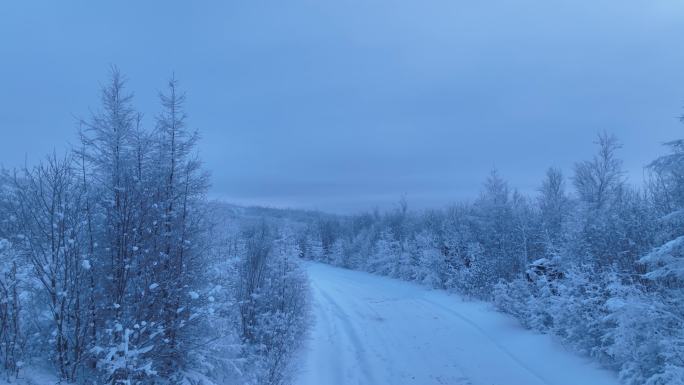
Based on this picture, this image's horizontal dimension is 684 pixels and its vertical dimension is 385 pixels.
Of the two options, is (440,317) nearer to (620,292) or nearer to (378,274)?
(620,292)

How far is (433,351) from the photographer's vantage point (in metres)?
16.4

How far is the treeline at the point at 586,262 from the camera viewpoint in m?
8.95

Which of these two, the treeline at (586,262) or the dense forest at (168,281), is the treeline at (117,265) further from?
the treeline at (586,262)

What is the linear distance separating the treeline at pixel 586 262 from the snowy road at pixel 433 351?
1008mm

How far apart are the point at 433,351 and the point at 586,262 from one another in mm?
7081

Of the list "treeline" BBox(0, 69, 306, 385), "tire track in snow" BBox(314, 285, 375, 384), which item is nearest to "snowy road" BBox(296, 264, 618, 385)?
"tire track in snow" BBox(314, 285, 375, 384)

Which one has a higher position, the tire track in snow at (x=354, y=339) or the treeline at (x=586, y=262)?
the treeline at (x=586, y=262)

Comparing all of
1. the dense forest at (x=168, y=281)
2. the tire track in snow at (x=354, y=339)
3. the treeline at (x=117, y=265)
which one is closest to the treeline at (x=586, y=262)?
the dense forest at (x=168, y=281)

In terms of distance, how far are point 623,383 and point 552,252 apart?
29.1ft

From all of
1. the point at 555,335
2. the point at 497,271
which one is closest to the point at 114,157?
the point at 555,335

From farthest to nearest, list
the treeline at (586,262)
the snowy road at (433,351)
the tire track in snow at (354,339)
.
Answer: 1. the tire track in snow at (354,339)
2. the snowy road at (433,351)
3. the treeline at (586,262)

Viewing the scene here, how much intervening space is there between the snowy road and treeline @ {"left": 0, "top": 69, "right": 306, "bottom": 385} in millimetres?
4263

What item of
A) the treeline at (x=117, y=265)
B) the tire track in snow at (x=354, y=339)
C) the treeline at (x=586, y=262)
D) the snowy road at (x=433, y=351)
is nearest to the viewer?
the treeline at (x=117, y=265)

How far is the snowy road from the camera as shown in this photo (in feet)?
42.7
